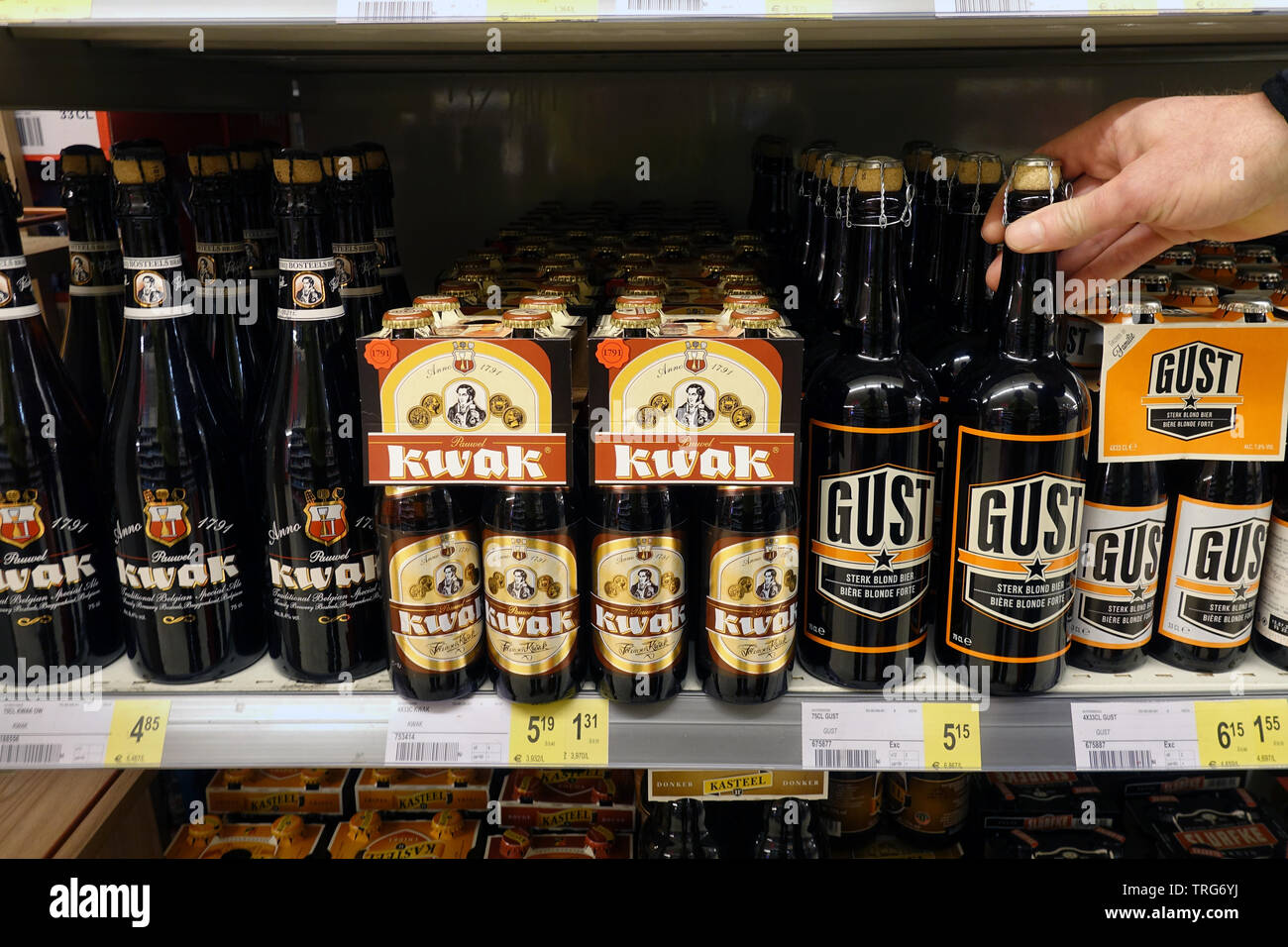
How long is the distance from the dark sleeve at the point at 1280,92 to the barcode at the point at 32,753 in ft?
4.86

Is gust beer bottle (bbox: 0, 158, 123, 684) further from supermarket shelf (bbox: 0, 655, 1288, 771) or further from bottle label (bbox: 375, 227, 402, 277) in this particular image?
bottle label (bbox: 375, 227, 402, 277)

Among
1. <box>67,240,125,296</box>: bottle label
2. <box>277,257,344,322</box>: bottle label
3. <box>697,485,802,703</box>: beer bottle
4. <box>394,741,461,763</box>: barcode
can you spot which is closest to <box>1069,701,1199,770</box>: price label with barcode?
<box>697,485,802,703</box>: beer bottle

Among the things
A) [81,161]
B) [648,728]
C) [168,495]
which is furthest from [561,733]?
[81,161]

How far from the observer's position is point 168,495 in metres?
1.09

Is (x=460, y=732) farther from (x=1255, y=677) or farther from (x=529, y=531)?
(x=1255, y=677)

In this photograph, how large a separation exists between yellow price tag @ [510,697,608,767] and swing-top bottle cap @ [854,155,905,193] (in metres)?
0.66

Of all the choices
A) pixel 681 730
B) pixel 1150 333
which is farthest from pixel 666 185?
pixel 681 730

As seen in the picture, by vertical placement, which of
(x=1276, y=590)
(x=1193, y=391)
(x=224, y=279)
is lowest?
(x=1276, y=590)

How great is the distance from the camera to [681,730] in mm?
1062

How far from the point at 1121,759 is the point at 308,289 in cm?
108

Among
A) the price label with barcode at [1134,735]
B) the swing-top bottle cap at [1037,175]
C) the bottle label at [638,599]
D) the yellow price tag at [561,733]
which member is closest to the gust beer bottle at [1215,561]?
the price label with barcode at [1134,735]

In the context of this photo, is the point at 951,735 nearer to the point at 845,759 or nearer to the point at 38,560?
the point at 845,759
